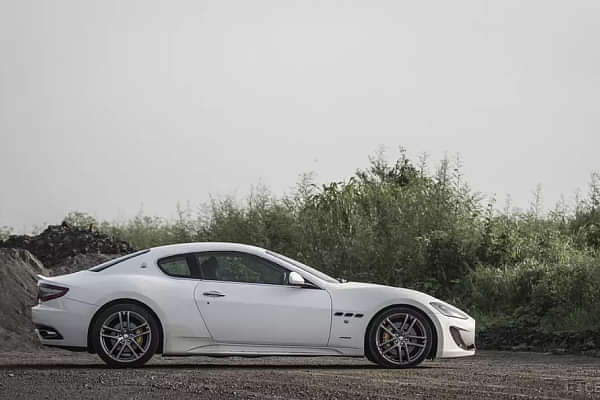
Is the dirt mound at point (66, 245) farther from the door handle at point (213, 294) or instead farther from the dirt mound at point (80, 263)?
the door handle at point (213, 294)

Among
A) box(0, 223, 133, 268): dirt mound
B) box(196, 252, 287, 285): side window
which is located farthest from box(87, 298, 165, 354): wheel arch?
box(0, 223, 133, 268): dirt mound

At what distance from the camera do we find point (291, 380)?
1119 cm

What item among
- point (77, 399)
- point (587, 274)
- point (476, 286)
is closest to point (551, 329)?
point (587, 274)

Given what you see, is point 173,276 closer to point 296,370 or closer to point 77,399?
point 296,370

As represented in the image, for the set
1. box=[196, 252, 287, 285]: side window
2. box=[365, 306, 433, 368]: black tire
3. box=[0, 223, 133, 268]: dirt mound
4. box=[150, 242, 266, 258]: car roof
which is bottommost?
box=[365, 306, 433, 368]: black tire

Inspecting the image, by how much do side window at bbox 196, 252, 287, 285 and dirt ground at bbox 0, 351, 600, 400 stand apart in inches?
43.4

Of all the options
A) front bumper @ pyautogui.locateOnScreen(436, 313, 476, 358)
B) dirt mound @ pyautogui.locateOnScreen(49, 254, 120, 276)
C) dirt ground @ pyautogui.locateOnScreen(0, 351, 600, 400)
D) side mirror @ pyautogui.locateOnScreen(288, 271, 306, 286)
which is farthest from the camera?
dirt mound @ pyautogui.locateOnScreen(49, 254, 120, 276)

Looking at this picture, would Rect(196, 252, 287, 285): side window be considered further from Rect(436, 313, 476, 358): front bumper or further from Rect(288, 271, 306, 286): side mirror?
Rect(436, 313, 476, 358): front bumper

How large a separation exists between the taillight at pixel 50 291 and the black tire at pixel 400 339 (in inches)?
147

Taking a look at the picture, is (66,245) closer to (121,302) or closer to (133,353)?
(121,302)

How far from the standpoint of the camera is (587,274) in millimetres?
20922

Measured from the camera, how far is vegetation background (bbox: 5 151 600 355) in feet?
66.8

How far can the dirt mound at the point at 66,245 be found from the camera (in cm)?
2614

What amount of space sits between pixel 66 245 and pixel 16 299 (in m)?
7.65
